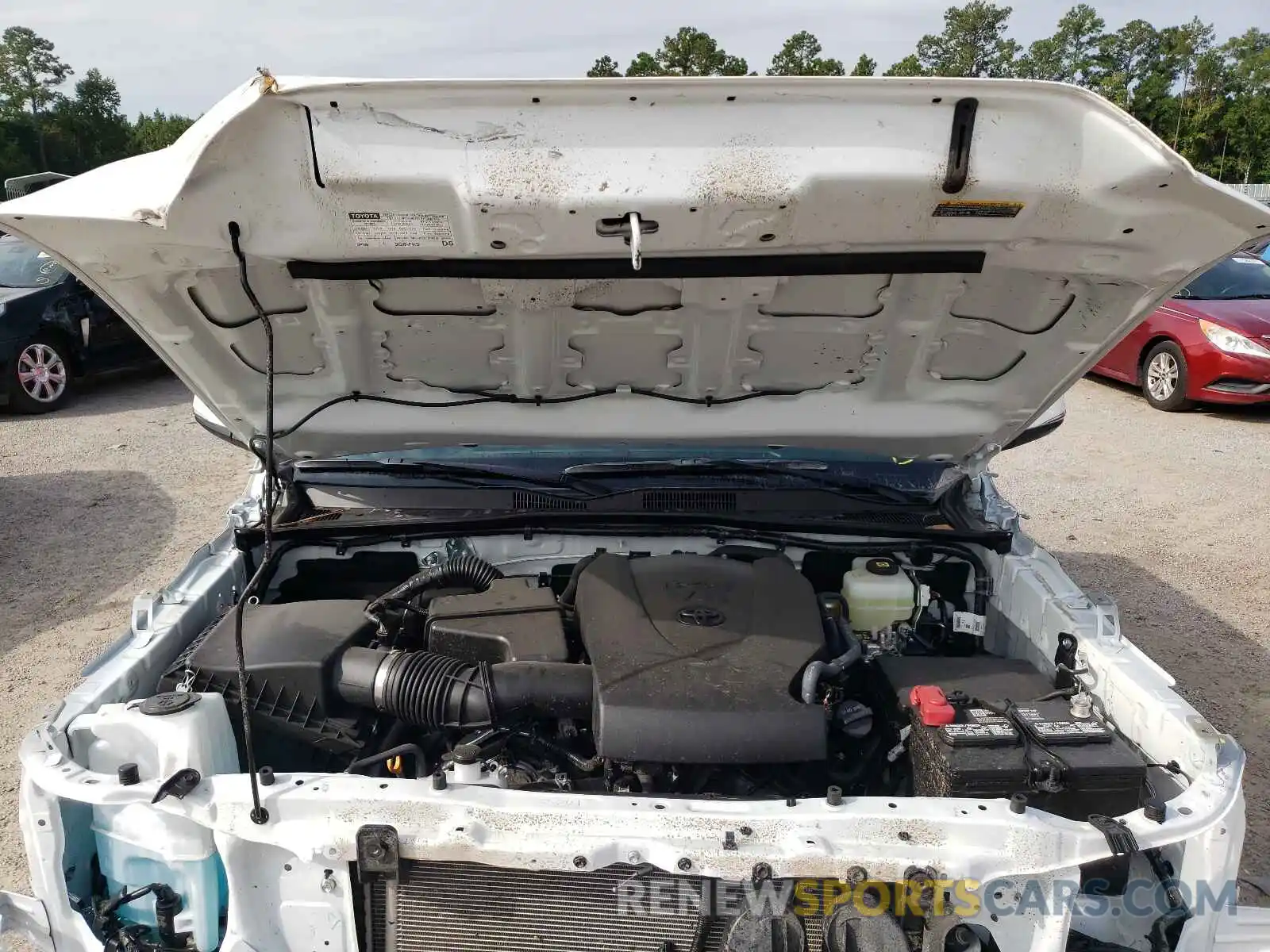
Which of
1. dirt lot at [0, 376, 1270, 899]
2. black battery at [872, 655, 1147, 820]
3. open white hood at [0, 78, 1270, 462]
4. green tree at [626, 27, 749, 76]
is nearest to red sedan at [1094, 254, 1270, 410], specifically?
dirt lot at [0, 376, 1270, 899]

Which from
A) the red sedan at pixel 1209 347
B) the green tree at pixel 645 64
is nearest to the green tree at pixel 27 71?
the green tree at pixel 645 64

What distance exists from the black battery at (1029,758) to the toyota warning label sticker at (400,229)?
1.35m

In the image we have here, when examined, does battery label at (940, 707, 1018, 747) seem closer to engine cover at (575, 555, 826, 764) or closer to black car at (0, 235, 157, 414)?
engine cover at (575, 555, 826, 764)

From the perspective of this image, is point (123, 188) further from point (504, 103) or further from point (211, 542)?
point (211, 542)

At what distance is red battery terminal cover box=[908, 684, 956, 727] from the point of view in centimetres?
174

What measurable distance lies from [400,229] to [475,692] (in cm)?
95

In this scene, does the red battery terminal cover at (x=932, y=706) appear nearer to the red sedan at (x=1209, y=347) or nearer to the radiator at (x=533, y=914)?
the radiator at (x=533, y=914)

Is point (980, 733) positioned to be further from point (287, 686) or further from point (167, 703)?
point (167, 703)

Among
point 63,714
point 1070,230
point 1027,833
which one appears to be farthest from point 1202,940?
point 63,714

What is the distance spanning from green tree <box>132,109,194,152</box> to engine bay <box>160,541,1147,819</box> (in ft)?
118

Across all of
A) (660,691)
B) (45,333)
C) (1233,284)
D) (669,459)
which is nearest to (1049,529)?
(669,459)

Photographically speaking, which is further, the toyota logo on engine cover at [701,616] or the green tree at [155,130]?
the green tree at [155,130]

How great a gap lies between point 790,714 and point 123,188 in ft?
5.15

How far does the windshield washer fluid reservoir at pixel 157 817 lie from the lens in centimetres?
154
